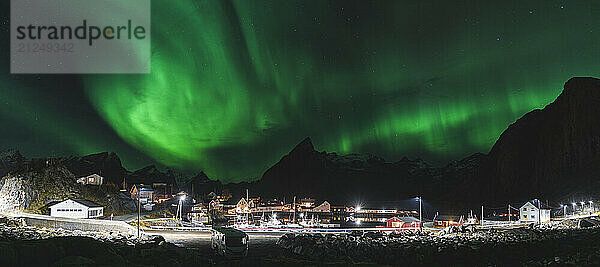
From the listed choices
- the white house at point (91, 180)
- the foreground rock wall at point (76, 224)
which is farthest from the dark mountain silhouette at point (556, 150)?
the white house at point (91, 180)

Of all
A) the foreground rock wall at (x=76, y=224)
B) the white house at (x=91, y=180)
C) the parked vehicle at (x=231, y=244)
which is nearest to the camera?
the parked vehicle at (x=231, y=244)

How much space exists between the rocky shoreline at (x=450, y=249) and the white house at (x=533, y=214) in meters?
30.6

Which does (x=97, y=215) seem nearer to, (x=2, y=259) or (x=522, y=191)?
(x=2, y=259)

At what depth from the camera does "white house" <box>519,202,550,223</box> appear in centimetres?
9000

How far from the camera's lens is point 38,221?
2472 inches

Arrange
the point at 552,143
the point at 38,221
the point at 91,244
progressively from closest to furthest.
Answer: the point at 91,244 < the point at 38,221 < the point at 552,143

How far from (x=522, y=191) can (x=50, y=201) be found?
6249 inches

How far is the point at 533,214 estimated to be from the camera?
9200 cm

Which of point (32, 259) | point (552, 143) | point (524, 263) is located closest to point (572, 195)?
point (552, 143)

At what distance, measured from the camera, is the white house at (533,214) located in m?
90.0

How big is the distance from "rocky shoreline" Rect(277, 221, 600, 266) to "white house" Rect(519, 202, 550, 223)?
100 ft

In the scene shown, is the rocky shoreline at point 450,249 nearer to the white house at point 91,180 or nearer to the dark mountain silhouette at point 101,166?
the white house at point 91,180

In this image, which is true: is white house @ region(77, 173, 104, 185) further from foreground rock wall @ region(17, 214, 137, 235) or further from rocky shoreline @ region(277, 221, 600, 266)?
rocky shoreline @ region(277, 221, 600, 266)

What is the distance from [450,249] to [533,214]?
5064 cm
